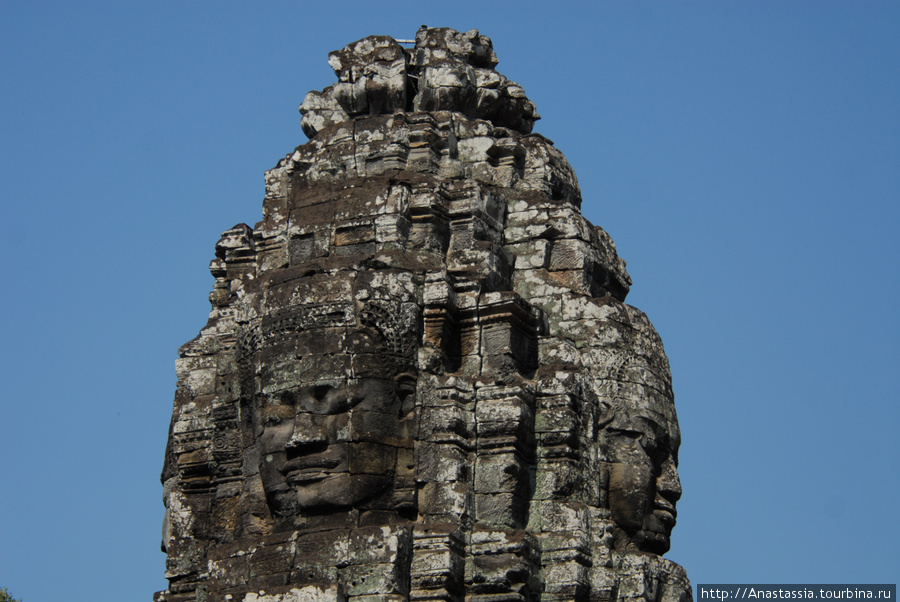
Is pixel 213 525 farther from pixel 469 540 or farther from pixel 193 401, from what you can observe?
pixel 469 540

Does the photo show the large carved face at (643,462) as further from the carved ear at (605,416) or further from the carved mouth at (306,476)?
the carved mouth at (306,476)

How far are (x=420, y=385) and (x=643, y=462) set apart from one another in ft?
8.89

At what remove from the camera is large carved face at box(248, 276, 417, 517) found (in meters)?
17.8

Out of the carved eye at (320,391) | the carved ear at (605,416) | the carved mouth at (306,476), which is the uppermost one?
the carved ear at (605,416)

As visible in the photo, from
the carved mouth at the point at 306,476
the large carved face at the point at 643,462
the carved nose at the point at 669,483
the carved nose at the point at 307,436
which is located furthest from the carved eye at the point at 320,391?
the carved nose at the point at 669,483

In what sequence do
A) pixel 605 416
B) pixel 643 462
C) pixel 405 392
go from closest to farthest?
1. pixel 405 392
2. pixel 643 462
3. pixel 605 416

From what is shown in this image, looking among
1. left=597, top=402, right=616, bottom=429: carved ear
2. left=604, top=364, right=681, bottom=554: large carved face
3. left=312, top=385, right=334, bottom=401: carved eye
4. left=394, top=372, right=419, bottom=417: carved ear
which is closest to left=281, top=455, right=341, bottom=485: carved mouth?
left=312, top=385, right=334, bottom=401: carved eye

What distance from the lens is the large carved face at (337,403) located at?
58.5 ft

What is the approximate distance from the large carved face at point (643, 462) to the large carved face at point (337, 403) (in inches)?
97.2

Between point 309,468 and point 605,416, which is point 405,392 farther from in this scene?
point 605,416

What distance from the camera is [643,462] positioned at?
61.9ft

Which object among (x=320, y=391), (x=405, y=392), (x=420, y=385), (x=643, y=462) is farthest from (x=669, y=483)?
(x=320, y=391)

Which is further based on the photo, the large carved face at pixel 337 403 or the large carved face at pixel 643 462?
the large carved face at pixel 643 462

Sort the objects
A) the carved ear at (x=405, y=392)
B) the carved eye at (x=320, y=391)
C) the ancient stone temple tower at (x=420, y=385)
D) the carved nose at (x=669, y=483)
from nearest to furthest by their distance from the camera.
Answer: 1. the ancient stone temple tower at (x=420, y=385)
2. the carved eye at (x=320, y=391)
3. the carved ear at (x=405, y=392)
4. the carved nose at (x=669, y=483)
